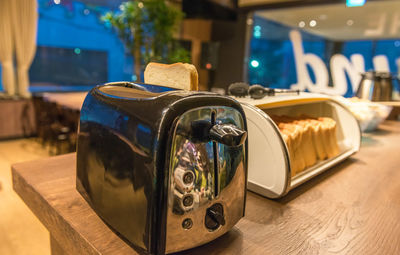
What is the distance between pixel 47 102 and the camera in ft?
11.6

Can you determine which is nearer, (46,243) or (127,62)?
(46,243)

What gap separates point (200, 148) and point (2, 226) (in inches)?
79.4

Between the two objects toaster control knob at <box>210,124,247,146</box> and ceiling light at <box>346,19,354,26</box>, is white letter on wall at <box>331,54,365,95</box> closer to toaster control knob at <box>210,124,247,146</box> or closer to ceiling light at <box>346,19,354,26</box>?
toaster control knob at <box>210,124,247,146</box>

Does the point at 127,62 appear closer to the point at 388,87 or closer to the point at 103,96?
the point at 388,87

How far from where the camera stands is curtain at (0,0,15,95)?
3.86 meters

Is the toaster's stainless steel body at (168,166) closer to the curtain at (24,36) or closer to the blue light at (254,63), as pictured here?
the curtain at (24,36)

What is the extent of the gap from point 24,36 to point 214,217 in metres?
4.77

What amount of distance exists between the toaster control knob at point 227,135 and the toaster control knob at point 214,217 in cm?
14

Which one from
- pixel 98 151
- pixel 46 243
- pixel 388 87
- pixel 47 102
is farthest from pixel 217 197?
pixel 47 102

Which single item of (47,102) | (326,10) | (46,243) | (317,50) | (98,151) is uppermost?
(326,10)

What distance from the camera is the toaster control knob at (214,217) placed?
49 centimetres

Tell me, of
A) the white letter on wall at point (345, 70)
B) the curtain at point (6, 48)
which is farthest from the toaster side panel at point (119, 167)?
the curtain at point (6, 48)

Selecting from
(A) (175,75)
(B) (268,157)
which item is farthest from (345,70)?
(A) (175,75)

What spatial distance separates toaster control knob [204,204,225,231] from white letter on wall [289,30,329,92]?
2558 mm
